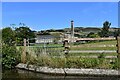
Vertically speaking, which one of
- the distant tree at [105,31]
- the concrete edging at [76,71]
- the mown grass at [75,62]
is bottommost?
the concrete edging at [76,71]

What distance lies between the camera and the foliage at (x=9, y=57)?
1399cm

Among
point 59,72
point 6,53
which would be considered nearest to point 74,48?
point 59,72

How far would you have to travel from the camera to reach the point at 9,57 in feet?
46.5

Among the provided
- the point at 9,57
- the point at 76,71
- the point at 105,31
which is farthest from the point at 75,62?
the point at 105,31

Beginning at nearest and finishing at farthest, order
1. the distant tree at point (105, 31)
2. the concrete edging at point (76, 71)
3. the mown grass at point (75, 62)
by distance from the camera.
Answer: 1. the concrete edging at point (76, 71)
2. the mown grass at point (75, 62)
3. the distant tree at point (105, 31)

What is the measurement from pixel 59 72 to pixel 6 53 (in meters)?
3.66

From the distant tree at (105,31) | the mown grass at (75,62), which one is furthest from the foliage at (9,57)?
the distant tree at (105,31)

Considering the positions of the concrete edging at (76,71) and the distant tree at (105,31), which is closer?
the concrete edging at (76,71)

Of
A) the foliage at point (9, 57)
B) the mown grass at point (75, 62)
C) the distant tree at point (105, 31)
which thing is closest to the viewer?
the mown grass at point (75, 62)

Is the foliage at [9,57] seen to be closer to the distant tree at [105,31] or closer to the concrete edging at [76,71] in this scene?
the concrete edging at [76,71]

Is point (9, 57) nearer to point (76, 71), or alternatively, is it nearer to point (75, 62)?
point (75, 62)

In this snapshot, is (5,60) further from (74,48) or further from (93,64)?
(93,64)

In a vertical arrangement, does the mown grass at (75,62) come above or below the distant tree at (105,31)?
below

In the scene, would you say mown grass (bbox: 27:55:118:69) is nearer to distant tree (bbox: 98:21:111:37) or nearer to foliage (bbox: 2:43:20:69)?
foliage (bbox: 2:43:20:69)
